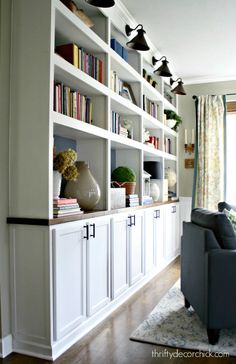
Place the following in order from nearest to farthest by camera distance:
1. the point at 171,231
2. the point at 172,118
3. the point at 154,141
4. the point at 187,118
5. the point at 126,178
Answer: the point at 126,178 → the point at 154,141 → the point at 171,231 → the point at 172,118 → the point at 187,118

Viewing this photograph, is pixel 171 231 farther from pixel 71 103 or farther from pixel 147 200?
pixel 71 103

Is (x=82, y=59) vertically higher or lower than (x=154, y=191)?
higher

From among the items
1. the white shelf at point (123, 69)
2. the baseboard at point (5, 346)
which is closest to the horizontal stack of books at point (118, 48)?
the white shelf at point (123, 69)

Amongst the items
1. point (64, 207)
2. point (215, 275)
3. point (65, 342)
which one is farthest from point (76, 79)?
point (65, 342)

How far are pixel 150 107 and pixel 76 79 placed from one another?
2.10 meters

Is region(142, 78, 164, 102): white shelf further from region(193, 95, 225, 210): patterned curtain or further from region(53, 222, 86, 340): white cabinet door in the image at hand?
region(53, 222, 86, 340): white cabinet door

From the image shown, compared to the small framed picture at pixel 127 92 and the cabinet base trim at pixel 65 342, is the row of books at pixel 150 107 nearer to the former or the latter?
the small framed picture at pixel 127 92

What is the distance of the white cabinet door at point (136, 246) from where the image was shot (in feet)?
11.6

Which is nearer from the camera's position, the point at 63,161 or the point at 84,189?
the point at 63,161

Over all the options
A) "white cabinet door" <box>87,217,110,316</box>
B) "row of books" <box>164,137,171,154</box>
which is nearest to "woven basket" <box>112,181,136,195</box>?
"white cabinet door" <box>87,217,110,316</box>

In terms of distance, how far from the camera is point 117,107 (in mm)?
3551

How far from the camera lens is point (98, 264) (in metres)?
2.82

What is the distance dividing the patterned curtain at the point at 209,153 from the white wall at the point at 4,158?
3.72 m

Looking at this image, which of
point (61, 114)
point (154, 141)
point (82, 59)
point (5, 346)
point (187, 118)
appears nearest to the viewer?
point (5, 346)
